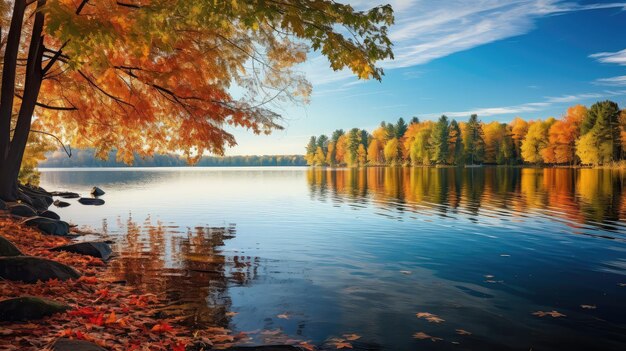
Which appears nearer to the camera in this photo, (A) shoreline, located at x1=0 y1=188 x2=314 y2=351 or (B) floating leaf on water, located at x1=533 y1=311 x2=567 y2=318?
(A) shoreline, located at x1=0 y1=188 x2=314 y2=351

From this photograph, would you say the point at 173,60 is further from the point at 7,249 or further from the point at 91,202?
the point at 91,202

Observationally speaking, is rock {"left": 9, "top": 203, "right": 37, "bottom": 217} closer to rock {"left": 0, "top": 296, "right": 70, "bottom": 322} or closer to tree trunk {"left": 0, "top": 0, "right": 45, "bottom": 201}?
tree trunk {"left": 0, "top": 0, "right": 45, "bottom": 201}

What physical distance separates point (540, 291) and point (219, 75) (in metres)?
11.7

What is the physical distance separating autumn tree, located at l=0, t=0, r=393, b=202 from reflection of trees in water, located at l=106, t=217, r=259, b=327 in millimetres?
3704

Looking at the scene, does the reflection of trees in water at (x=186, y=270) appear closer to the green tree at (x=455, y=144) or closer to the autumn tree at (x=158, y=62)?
the autumn tree at (x=158, y=62)

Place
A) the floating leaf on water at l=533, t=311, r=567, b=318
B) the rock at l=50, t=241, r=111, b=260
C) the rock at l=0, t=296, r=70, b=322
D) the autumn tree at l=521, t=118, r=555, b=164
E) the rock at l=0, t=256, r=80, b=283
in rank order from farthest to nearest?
1. the autumn tree at l=521, t=118, r=555, b=164
2. the rock at l=50, t=241, r=111, b=260
3. the floating leaf on water at l=533, t=311, r=567, b=318
4. the rock at l=0, t=256, r=80, b=283
5. the rock at l=0, t=296, r=70, b=322

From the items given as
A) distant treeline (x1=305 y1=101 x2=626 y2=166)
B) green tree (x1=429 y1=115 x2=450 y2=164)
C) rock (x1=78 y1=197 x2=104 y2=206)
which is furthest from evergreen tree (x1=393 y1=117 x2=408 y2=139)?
rock (x1=78 y1=197 x2=104 y2=206)

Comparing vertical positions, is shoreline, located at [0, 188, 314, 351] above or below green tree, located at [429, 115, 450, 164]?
below

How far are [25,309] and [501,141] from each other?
134589 mm

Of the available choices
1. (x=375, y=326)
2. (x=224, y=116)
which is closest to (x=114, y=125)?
(x=224, y=116)

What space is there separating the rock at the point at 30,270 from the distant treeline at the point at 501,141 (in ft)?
340

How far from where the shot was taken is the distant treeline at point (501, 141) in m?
92.1

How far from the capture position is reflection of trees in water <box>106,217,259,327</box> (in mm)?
9328

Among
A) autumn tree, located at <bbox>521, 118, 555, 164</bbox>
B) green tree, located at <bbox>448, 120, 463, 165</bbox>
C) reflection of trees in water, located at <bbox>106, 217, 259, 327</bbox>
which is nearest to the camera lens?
reflection of trees in water, located at <bbox>106, 217, 259, 327</bbox>
